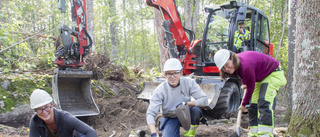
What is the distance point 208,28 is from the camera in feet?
20.7

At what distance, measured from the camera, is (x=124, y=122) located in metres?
5.77

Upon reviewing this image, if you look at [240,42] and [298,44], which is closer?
[298,44]

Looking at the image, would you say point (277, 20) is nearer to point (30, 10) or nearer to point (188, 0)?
point (188, 0)

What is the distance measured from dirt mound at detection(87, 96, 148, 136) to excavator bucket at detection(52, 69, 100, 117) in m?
0.27

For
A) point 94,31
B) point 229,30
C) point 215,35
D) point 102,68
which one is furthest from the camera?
point 94,31

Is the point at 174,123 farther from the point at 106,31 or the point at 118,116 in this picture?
the point at 106,31

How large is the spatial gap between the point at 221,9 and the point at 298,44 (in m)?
2.63

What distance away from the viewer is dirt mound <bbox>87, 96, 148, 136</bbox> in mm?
5477

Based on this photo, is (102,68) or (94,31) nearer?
(102,68)

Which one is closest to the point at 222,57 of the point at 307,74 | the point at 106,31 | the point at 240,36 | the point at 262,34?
the point at 307,74

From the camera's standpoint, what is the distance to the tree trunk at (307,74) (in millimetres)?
3444

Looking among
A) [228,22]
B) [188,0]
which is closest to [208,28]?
[228,22]

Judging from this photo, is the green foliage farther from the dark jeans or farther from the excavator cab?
the excavator cab

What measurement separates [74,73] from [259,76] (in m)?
3.83
